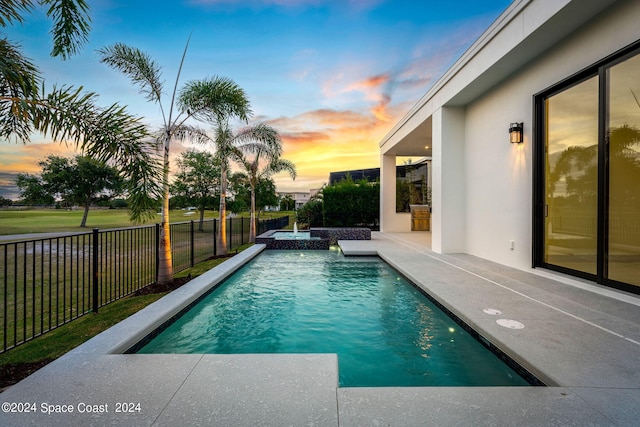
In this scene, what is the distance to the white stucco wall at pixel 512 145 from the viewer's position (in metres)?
3.83

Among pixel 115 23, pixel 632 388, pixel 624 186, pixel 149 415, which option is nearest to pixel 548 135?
pixel 624 186

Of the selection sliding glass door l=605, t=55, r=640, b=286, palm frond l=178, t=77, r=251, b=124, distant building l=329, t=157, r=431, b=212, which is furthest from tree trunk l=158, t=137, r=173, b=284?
distant building l=329, t=157, r=431, b=212

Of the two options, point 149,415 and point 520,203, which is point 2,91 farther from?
point 520,203

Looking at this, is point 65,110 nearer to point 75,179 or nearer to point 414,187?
point 414,187

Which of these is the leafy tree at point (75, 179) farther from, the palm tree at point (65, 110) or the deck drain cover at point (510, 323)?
the deck drain cover at point (510, 323)

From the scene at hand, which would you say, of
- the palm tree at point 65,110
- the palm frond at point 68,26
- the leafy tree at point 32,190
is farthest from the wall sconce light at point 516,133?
the leafy tree at point 32,190

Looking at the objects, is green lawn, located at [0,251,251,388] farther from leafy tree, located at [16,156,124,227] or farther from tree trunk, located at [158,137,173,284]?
leafy tree, located at [16,156,124,227]

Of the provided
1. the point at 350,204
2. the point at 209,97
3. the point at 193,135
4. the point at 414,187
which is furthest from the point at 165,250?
the point at 414,187

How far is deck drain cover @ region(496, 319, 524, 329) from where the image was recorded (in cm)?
283

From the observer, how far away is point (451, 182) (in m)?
7.32

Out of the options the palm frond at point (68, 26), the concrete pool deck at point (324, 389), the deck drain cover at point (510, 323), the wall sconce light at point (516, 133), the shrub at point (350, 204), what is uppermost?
the palm frond at point (68, 26)

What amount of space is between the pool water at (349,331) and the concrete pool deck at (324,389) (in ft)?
1.04

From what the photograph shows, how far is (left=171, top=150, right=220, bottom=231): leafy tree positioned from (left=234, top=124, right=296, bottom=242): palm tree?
7.57 meters

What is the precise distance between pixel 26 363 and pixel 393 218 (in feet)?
40.6
